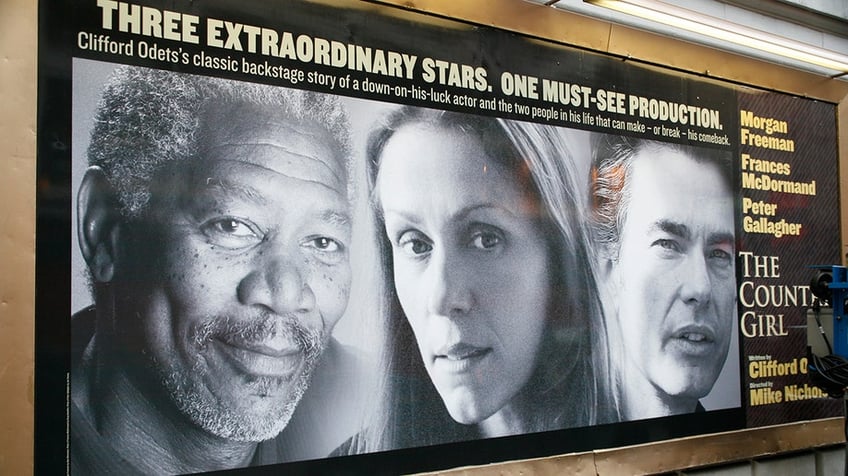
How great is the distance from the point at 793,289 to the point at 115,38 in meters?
5.75

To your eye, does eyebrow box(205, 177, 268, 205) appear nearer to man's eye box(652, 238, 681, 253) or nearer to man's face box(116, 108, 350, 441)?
man's face box(116, 108, 350, 441)

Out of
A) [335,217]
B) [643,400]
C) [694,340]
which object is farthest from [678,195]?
[335,217]

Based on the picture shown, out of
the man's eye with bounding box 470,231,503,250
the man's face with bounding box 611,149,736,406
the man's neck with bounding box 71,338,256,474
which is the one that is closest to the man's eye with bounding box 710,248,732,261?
the man's face with bounding box 611,149,736,406

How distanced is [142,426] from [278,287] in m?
0.99

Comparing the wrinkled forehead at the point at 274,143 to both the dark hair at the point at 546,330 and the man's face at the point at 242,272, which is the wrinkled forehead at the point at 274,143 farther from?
the dark hair at the point at 546,330

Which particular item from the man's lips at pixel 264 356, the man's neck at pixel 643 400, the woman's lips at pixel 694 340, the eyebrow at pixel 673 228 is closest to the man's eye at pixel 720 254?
the eyebrow at pixel 673 228

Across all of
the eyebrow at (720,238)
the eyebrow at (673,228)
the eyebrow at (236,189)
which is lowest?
the eyebrow at (720,238)

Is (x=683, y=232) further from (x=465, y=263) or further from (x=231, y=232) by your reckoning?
(x=231, y=232)

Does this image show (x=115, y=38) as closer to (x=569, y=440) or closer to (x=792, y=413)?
(x=569, y=440)

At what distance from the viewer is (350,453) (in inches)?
185

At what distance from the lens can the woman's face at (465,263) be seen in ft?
16.3

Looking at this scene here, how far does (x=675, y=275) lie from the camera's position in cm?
621

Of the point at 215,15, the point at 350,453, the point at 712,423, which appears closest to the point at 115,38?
the point at 215,15

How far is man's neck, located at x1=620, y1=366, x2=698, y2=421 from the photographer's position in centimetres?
593
